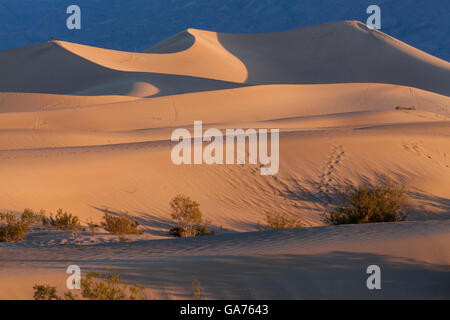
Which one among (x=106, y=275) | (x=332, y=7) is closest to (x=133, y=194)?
(x=106, y=275)

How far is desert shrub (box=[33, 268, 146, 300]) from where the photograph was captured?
18.7ft

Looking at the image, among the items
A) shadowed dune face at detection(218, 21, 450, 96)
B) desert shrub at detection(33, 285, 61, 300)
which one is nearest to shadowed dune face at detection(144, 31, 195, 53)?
shadowed dune face at detection(218, 21, 450, 96)

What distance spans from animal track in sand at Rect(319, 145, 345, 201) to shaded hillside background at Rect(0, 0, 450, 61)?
132 meters

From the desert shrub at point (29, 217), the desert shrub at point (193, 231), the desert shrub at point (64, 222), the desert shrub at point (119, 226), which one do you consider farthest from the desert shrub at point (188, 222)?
the desert shrub at point (29, 217)

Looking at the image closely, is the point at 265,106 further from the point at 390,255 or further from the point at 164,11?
the point at 164,11

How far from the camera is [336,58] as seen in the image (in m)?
63.4

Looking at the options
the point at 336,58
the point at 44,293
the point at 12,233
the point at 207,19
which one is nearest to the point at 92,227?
the point at 12,233

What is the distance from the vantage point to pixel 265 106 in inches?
1400


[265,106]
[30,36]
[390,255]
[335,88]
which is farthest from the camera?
[30,36]

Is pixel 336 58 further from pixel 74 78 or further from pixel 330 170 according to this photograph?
pixel 330 170

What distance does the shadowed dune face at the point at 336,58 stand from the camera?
5781 centimetres

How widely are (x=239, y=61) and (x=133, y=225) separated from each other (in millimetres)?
49402

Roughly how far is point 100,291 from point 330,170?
10.8 metres

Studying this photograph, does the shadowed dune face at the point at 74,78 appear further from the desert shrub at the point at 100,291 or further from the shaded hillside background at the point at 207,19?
the shaded hillside background at the point at 207,19
